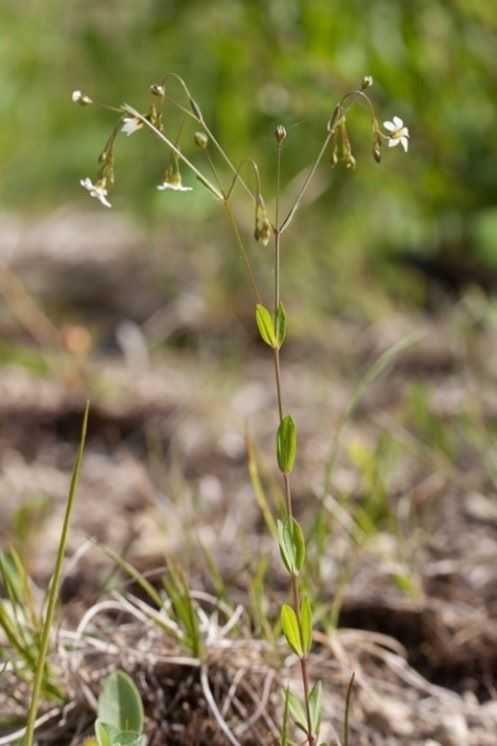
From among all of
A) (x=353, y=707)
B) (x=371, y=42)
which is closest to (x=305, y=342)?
(x=371, y=42)

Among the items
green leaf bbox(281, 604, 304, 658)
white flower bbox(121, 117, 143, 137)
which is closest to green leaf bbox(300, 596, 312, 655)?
green leaf bbox(281, 604, 304, 658)

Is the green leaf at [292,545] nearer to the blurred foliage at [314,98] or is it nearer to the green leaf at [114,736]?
the green leaf at [114,736]

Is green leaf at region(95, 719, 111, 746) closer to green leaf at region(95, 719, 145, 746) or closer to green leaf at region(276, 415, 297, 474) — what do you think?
green leaf at region(95, 719, 145, 746)

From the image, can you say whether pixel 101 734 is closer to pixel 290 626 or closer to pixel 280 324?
pixel 290 626

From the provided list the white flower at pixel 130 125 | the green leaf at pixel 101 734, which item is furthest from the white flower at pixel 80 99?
the green leaf at pixel 101 734

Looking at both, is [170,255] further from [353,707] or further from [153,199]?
[353,707]

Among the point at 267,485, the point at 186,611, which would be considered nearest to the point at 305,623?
the point at 186,611

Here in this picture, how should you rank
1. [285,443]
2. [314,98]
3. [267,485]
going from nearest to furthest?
1. [285,443]
2. [267,485]
3. [314,98]
